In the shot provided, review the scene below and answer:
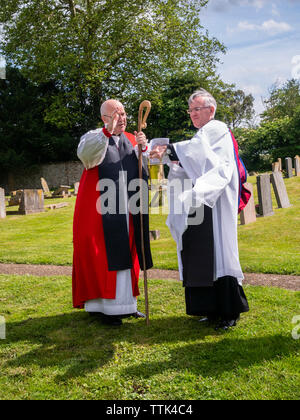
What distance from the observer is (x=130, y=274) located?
4.60 metres

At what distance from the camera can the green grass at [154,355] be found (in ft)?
10.3

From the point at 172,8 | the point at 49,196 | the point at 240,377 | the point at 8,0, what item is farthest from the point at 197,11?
the point at 240,377

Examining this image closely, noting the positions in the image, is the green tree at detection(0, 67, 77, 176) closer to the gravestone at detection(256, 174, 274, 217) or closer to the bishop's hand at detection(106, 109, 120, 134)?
the gravestone at detection(256, 174, 274, 217)

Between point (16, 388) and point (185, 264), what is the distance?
1.94m

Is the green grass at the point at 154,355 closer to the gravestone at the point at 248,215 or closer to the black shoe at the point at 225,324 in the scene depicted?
the black shoe at the point at 225,324

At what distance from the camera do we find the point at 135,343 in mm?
4043

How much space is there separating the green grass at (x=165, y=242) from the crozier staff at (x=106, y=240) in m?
2.85

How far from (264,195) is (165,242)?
3703 millimetres

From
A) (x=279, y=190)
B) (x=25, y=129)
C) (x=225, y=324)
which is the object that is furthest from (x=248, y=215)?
(x=25, y=129)

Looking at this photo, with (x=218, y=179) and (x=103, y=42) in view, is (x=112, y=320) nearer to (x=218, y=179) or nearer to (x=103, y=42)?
(x=218, y=179)

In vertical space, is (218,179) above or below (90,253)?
above

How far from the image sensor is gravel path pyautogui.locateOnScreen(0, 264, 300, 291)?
598 centimetres
